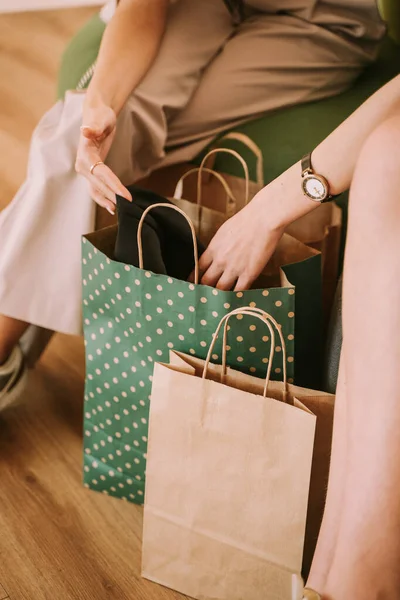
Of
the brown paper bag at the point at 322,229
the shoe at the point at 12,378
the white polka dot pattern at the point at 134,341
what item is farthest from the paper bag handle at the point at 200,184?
the shoe at the point at 12,378

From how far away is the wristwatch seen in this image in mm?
825

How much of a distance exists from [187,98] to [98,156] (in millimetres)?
266

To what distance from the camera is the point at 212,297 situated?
0.83 m

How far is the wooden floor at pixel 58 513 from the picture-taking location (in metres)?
0.92

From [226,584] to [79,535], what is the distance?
24cm

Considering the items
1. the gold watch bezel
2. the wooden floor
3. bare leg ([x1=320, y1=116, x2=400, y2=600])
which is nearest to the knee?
bare leg ([x1=320, y1=116, x2=400, y2=600])

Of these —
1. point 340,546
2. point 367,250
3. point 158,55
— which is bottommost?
point 340,546

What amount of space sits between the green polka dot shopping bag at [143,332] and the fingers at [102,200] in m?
0.03

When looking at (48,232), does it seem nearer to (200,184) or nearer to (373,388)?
(200,184)

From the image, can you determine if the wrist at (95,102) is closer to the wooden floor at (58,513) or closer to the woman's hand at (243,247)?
the woman's hand at (243,247)

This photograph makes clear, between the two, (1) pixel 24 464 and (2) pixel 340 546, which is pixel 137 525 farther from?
(2) pixel 340 546

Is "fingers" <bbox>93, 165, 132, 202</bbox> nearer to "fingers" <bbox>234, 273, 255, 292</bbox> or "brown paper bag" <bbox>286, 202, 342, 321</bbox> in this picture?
"fingers" <bbox>234, 273, 255, 292</bbox>

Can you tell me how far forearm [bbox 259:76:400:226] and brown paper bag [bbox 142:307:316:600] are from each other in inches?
5.8

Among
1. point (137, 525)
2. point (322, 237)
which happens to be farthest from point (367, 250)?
point (137, 525)
